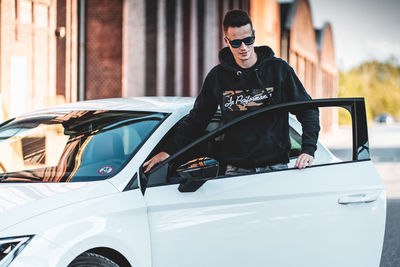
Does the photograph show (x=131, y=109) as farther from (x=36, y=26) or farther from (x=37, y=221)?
(x=36, y=26)

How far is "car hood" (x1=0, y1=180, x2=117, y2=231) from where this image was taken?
2.96 meters

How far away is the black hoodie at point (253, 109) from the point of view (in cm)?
387

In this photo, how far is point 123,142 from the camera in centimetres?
393

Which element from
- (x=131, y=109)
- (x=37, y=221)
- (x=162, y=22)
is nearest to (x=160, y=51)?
(x=162, y=22)

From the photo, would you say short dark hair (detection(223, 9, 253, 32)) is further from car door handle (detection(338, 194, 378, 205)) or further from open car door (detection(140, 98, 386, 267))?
car door handle (detection(338, 194, 378, 205))

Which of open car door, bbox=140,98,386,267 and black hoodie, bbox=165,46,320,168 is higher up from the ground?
black hoodie, bbox=165,46,320,168

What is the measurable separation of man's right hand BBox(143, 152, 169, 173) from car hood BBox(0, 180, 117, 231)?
0.92 ft

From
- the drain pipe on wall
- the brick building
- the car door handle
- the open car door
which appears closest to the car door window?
the open car door

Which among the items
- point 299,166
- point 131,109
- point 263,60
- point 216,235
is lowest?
point 216,235

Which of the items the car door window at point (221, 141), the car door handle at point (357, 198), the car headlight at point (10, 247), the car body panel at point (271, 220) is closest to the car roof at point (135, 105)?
the car door window at point (221, 141)

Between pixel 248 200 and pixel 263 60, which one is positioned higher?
pixel 263 60

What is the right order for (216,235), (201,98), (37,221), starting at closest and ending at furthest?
(37,221) → (216,235) → (201,98)

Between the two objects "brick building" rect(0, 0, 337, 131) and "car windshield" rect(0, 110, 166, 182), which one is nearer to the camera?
"car windshield" rect(0, 110, 166, 182)

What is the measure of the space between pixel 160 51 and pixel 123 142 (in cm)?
1497
